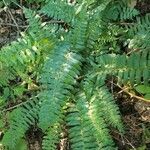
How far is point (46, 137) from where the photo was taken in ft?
13.1

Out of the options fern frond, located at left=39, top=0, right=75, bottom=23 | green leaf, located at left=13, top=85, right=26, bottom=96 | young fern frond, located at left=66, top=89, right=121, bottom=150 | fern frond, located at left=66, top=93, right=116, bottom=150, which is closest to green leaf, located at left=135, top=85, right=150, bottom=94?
young fern frond, located at left=66, top=89, right=121, bottom=150

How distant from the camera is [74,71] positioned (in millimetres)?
3945

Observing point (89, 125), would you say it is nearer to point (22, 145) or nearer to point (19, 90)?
point (22, 145)

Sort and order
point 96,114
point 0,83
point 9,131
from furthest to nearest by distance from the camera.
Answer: point 0,83 → point 9,131 → point 96,114

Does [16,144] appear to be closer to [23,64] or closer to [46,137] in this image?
[46,137]

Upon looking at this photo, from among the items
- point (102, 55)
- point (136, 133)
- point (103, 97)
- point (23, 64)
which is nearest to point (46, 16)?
point (23, 64)

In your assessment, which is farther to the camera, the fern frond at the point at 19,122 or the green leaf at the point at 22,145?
the green leaf at the point at 22,145

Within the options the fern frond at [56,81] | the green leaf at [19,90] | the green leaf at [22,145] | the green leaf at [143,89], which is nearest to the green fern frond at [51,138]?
the fern frond at [56,81]

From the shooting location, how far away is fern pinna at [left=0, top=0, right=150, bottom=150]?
382cm

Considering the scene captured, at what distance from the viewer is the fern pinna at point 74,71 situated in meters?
3.82

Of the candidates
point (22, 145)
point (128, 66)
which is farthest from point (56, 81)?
point (22, 145)

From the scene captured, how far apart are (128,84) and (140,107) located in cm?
29

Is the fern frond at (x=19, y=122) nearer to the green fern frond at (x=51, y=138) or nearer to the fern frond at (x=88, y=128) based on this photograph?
the green fern frond at (x=51, y=138)

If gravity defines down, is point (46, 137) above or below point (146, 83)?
below
